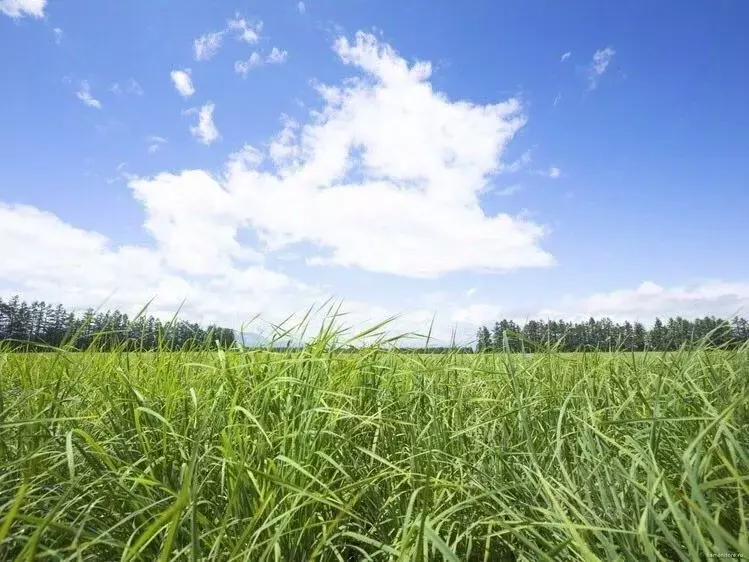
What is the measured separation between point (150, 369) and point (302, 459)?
1351 mm

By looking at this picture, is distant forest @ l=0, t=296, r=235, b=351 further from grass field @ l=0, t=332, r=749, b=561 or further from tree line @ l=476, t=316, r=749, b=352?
tree line @ l=476, t=316, r=749, b=352

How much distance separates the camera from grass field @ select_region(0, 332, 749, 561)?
1282 millimetres

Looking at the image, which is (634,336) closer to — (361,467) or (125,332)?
(361,467)

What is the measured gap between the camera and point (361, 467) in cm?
185

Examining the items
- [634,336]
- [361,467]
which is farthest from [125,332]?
[634,336]

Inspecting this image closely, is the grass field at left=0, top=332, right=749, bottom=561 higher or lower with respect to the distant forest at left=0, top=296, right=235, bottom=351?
lower

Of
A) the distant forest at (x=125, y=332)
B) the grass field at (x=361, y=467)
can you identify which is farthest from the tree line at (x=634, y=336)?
the distant forest at (x=125, y=332)

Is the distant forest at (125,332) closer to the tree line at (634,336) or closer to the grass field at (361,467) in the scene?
the grass field at (361,467)

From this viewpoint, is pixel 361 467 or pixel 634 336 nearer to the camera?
A: pixel 361 467

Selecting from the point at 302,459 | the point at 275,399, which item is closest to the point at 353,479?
the point at 302,459

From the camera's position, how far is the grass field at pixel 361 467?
1282mm

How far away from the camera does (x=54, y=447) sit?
1.83 m

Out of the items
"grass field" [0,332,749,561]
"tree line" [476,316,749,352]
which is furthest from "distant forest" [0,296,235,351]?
"tree line" [476,316,749,352]

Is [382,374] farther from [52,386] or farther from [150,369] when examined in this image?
[52,386]
